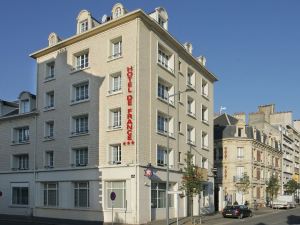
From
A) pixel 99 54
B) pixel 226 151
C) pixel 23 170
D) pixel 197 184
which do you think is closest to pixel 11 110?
pixel 23 170

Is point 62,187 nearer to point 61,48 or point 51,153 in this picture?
point 51,153

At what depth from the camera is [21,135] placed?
45.2m

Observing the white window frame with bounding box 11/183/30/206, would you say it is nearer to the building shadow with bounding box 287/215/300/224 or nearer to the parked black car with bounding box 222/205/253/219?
the parked black car with bounding box 222/205/253/219

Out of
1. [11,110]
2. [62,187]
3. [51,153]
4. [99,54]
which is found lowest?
[62,187]

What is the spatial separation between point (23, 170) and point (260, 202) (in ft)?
123

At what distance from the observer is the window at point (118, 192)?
34.6 metres

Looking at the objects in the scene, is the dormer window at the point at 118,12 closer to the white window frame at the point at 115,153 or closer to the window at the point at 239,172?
the white window frame at the point at 115,153

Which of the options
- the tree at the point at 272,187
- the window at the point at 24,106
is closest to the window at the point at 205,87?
the window at the point at 24,106

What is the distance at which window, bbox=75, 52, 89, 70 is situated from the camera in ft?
131

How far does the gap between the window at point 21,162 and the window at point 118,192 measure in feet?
38.2

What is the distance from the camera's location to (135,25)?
35.7m

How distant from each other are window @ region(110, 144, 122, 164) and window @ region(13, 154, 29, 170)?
11637 millimetres

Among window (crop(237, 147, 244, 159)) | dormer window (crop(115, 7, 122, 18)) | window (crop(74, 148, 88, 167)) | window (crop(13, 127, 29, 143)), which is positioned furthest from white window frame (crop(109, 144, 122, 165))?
window (crop(237, 147, 244, 159))

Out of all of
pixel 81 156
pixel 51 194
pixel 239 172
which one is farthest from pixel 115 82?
pixel 239 172
